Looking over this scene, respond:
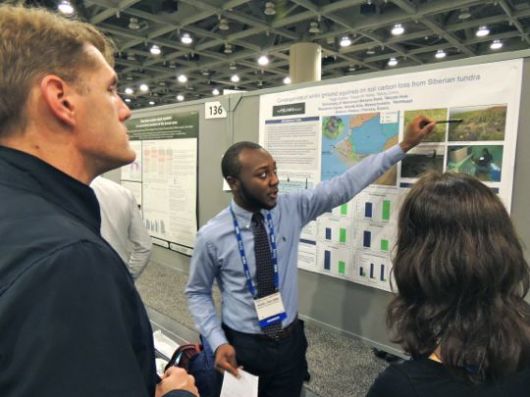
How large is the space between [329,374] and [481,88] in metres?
1.21

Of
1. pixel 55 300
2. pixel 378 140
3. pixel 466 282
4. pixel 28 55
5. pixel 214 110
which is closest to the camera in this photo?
pixel 55 300

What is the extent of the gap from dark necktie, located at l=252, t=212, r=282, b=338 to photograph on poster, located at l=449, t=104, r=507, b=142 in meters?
0.73

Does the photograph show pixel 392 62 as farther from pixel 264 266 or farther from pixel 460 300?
pixel 460 300

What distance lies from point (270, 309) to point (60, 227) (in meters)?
0.91

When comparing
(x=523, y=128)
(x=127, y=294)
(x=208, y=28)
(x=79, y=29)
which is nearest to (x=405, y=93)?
(x=523, y=128)

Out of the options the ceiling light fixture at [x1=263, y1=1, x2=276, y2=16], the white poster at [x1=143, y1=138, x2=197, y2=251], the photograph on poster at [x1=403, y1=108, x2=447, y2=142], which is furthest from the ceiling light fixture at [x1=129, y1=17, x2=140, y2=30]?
the photograph on poster at [x1=403, y1=108, x2=447, y2=142]

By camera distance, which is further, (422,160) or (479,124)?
(422,160)

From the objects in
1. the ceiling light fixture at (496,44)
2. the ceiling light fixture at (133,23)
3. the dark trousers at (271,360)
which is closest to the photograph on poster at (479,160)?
the dark trousers at (271,360)

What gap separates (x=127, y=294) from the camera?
49 cm

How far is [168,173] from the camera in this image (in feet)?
8.37

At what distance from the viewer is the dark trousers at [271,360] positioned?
4.03ft

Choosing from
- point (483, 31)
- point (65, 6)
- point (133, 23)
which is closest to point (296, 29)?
point (133, 23)

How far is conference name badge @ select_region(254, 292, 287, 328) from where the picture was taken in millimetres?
1228

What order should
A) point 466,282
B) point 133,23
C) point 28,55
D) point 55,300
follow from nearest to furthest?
point 55,300 → point 28,55 → point 466,282 → point 133,23
